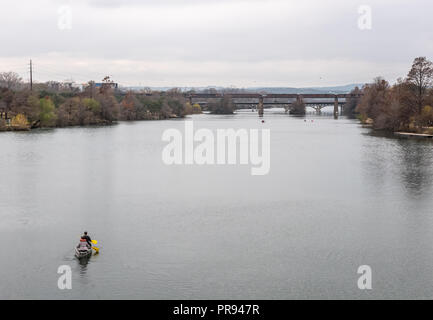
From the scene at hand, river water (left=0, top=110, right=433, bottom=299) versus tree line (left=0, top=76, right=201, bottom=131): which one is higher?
tree line (left=0, top=76, right=201, bottom=131)

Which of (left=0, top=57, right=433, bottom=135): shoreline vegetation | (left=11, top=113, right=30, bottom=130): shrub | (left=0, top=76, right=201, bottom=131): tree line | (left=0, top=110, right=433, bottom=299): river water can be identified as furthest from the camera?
(left=0, top=76, right=201, bottom=131): tree line

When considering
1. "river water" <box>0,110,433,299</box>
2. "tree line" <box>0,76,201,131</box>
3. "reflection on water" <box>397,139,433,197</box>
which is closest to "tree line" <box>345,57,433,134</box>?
"reflection on water" <box>397,139,433,197</box>

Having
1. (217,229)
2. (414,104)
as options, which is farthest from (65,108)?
(217,229)

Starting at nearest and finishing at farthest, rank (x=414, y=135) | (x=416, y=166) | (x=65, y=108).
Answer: (x=416, y=166) → (x=414, y=135) → (x=65, y=108)

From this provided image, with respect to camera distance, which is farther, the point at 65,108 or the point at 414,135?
the point at 65,108

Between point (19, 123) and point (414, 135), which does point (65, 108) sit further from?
point (414, 135)

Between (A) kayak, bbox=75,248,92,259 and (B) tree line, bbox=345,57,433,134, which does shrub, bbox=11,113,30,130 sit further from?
(A) kayak, bbox=75,248,92,259
